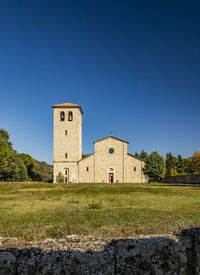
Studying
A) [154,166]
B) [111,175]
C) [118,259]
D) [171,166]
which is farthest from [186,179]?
[118,259]

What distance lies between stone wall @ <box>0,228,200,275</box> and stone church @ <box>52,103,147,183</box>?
51100mm

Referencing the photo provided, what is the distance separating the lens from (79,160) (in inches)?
2101

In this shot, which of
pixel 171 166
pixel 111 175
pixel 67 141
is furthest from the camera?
pixel 171 166

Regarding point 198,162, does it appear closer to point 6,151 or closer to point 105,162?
point 105,162

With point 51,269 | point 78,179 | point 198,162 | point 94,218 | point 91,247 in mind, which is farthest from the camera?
point 198,162

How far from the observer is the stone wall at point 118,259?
1.84m

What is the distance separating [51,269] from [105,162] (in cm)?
5227

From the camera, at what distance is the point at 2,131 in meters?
70.6

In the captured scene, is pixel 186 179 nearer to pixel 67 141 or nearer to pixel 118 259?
pixel 67 141

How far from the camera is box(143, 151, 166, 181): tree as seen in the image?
178ft

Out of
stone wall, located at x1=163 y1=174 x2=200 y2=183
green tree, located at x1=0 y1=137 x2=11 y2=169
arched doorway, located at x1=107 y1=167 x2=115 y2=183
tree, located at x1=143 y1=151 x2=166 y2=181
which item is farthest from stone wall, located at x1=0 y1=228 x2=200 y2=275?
green tree, located at x1=0 y1=137 x2=11 y2=169

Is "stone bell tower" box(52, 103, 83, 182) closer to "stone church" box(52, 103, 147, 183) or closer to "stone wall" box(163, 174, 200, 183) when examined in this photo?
"stone church" box(52, 103, 147, 183)

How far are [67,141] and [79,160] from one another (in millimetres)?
5256

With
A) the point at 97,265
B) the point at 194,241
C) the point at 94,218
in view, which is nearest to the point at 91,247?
the point at 97,265
